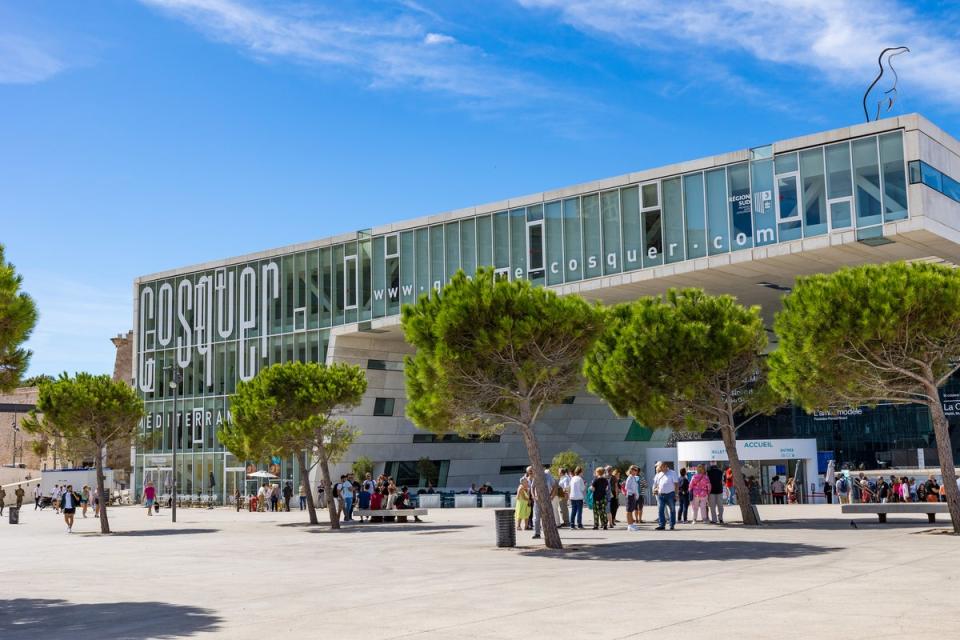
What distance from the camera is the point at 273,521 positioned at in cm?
3884

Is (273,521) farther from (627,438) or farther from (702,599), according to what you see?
(627,438)

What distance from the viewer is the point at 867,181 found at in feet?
119

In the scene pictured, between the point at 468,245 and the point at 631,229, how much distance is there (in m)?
9.29

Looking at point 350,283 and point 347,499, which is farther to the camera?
point 350,283

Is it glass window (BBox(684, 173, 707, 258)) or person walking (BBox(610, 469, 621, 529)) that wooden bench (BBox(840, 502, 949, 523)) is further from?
glass window (BBox(684, 173, 707, 258))

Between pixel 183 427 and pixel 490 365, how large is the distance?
4632 cm

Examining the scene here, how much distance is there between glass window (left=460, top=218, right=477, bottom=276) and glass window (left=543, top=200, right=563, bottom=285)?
170 inches

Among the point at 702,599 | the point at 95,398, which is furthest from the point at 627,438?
the point at 702,599

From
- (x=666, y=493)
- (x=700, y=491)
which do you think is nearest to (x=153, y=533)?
(x=666, y=493)

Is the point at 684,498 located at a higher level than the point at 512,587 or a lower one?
higher

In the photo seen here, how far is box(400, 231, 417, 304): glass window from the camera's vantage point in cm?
5106

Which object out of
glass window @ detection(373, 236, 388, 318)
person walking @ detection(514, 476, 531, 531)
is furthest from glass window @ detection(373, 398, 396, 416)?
person walking @ detection(514, 476, 531, 531)

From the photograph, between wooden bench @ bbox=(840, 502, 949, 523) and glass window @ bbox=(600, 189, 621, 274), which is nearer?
wooden bench @ bbox=(840, 502, 949, 523)

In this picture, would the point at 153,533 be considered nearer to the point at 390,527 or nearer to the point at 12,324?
the point at 390,527
